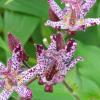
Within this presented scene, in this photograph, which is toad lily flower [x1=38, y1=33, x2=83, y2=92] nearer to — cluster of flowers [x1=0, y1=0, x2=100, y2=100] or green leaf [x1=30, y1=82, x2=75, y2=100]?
cluster of flowers [x1=0, y1=0, x2=100, y2=100]

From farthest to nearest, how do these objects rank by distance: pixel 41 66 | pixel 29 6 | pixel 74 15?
pixel 29 6, pixel 74 15, pixel 41 66

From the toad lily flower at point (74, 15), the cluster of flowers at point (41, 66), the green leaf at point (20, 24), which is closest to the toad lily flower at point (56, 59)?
the cluster of flowers at point (41, 66)

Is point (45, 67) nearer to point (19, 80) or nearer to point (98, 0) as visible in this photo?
point (19, 80)

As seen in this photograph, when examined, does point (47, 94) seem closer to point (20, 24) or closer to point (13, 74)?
point (13, 74)

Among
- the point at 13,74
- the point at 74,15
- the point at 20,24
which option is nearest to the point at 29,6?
the point at 20,24

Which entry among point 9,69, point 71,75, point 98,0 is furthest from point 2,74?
point 98,0
